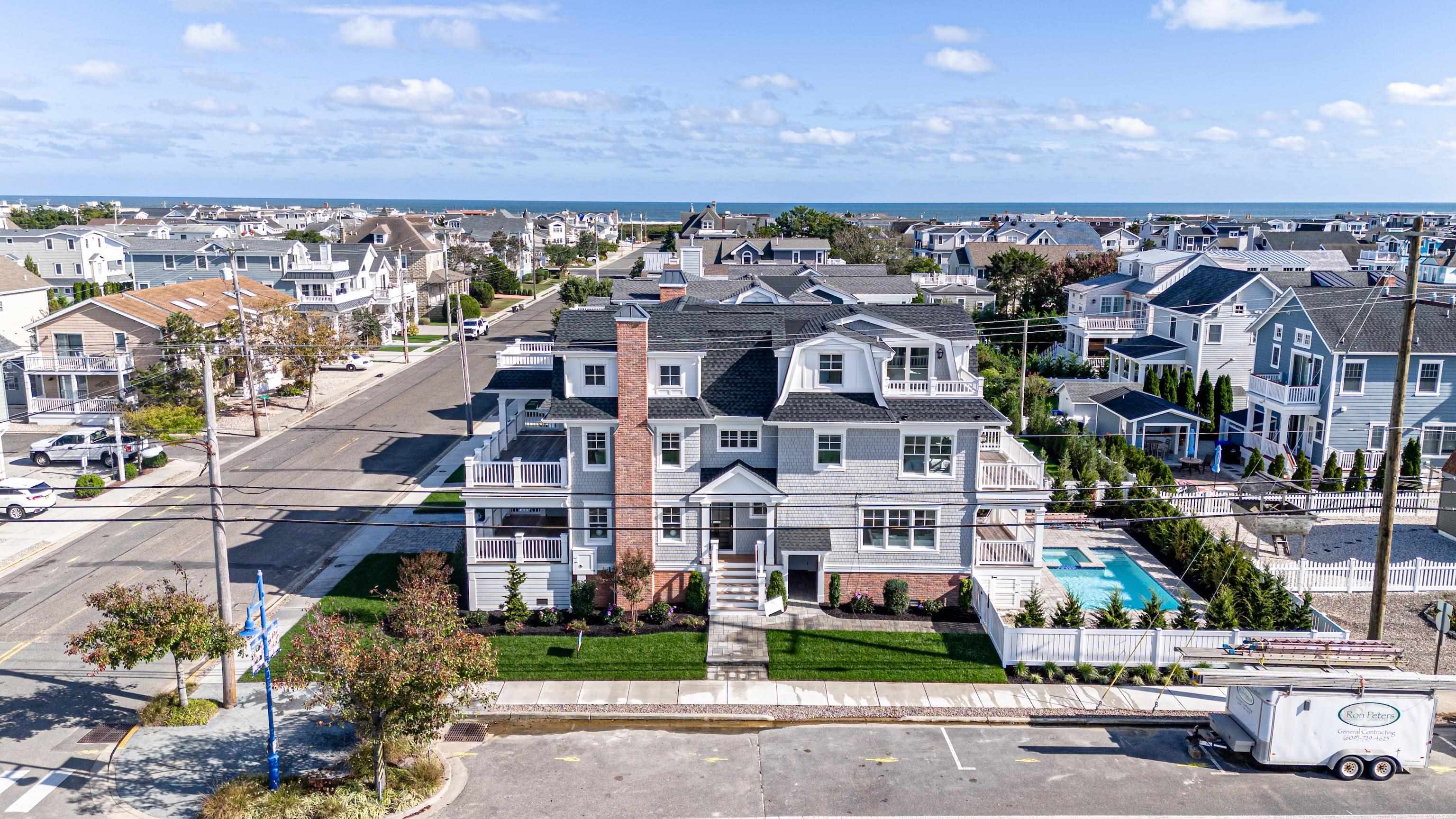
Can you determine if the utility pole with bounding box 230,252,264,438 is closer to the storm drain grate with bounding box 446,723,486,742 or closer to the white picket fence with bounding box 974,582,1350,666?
the storm drain grate with bounding box 446,723,486,742

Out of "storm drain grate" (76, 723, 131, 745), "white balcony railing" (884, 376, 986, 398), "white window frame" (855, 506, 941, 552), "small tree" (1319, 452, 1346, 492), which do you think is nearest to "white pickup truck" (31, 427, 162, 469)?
"storm drain grate" (76, 723, 131, 745)

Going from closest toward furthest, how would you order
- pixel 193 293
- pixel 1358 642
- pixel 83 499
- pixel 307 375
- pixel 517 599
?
pixel 1358 642
pixel 517 599
pixel 83 499
pixel 307 375
pixel 193 293

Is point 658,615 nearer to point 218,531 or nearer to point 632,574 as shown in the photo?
point 632,574

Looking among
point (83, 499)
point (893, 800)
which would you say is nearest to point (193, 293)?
point (83, 499)

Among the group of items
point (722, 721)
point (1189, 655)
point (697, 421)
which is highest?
point (697, 421)

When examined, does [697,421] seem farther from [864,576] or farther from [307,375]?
[307,375]

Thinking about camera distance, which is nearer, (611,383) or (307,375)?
(611,383)

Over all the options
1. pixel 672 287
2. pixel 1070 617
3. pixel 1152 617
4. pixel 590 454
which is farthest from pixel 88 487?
pixel 1152 617
